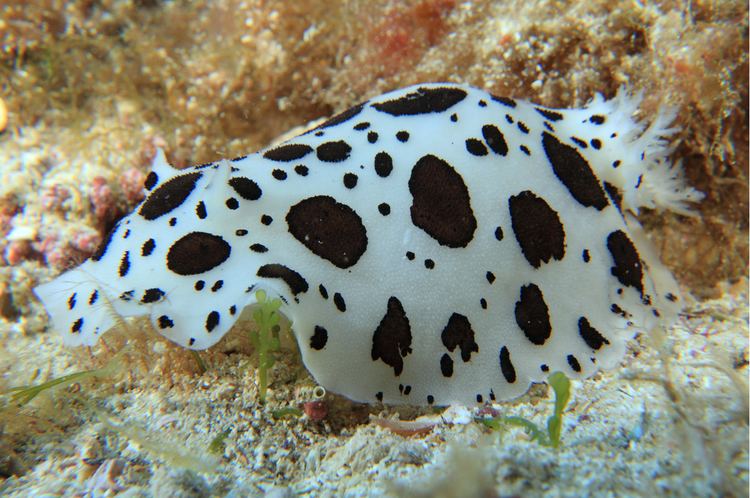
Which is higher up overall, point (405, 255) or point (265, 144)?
point (265, 144)

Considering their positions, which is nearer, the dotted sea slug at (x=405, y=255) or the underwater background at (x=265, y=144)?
the underwater background at (x=265, y=144)

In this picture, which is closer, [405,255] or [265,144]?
[405,255]

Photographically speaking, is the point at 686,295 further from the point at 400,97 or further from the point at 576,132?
the point at 400,97

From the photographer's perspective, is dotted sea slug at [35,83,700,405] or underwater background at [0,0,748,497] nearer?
underwater background at [0,0,748,497]

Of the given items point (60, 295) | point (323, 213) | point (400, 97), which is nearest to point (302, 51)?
point (400, 97)
